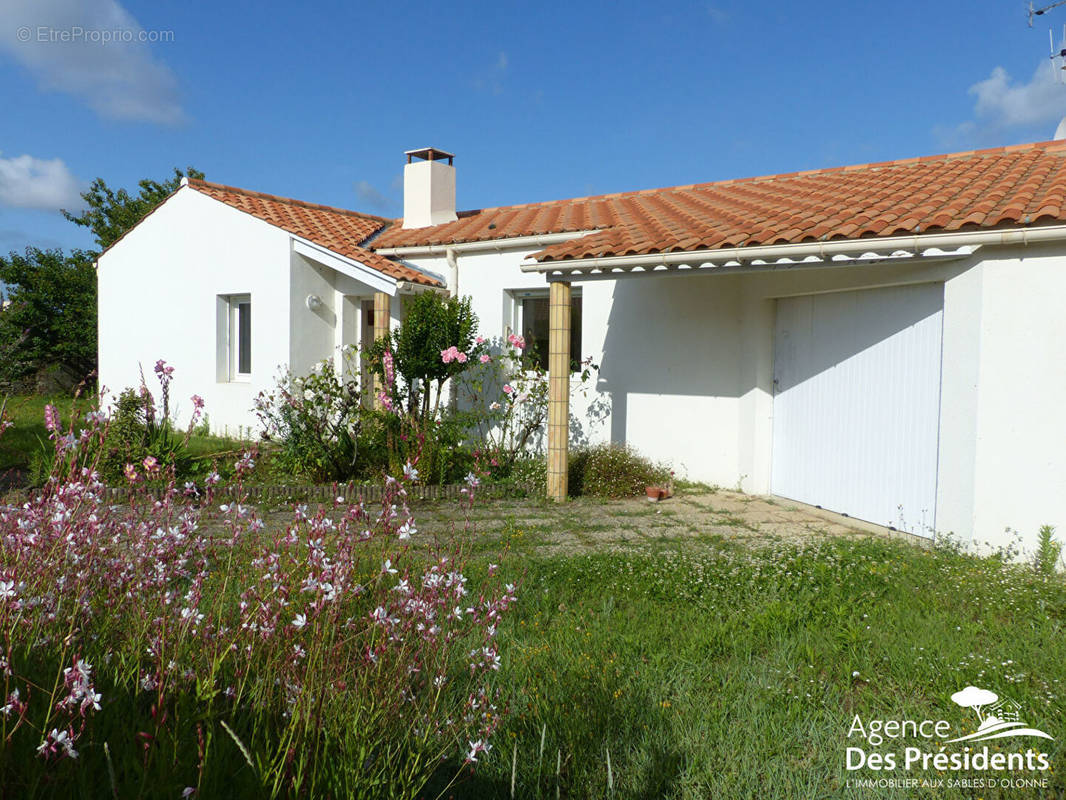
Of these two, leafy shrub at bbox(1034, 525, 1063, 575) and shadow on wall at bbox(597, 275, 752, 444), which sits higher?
shadow on wall at bbox(597, 275, 752, 444)

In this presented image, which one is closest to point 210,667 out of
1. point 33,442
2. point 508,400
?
point 508,400

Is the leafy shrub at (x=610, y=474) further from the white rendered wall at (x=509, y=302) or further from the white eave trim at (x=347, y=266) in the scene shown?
the white eave trim at (x=347, y=266)

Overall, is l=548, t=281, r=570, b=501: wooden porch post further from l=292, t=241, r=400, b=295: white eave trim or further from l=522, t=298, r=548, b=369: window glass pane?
l=292, t=241, r=400, b=295: white eave trim

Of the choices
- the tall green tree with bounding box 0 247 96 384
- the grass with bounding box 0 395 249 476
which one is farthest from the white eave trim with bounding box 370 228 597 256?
the tall green tree with bounding box 0 247 96 384

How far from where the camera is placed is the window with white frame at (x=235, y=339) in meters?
13.0

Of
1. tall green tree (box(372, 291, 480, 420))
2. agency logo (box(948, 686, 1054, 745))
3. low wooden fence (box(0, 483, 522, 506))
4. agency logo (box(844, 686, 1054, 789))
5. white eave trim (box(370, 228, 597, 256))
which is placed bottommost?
agency logo (box(844, 686, 1054, 789))

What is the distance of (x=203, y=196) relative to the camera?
12906 millimetres

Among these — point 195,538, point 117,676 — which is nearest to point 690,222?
point 195,538

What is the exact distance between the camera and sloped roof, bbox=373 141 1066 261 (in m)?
6.55

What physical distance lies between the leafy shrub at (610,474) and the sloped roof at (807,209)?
2.60 m

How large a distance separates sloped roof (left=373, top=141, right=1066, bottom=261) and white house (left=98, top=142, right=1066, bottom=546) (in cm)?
5

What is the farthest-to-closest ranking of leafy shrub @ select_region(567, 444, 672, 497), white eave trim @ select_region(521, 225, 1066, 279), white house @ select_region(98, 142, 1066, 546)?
leafy shrub @ select_region(567, 444, 672, 497) < white house @ select_region(98, 142, 1066, 546) < white eave trim @ select_region(521, 225, 1066, 279)

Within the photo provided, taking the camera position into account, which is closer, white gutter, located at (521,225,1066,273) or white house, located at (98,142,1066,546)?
white gutter, located at (521,225,1066,273)

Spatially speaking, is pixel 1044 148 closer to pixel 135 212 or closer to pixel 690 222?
pixel 690 222
